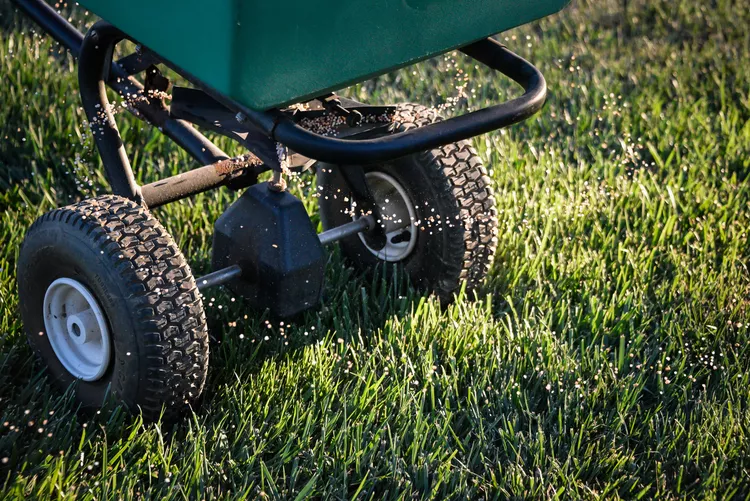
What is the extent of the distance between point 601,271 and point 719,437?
71 centimetres

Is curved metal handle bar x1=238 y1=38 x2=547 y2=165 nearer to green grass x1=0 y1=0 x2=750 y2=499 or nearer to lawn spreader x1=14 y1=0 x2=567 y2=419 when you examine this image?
lawn spreader x1=14 y1=0 x2=567 y2=419

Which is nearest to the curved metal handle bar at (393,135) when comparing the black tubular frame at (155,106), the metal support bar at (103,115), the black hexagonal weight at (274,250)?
the black tubular frame at (155,106)

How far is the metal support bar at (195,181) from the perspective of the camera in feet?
7.06

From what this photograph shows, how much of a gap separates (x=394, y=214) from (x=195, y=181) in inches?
22.0

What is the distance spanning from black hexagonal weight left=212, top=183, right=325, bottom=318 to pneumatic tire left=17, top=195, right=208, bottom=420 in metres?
0.24

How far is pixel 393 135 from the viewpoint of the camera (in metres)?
1.72

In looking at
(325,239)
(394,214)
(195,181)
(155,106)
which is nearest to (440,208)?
(394,214)

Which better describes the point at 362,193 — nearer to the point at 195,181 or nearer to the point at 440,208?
the point at 440,208

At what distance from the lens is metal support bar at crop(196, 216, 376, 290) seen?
82.1 inches

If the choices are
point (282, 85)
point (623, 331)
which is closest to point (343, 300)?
point (623, 331)

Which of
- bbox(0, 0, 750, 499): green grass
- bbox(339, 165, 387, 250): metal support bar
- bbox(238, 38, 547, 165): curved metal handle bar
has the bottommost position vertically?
bbox(0, 0, 750, 499): green grass

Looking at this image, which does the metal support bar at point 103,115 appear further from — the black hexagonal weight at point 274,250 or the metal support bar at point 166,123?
the black hexagonal weight at point 274,250

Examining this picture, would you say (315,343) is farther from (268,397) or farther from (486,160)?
(486,160)

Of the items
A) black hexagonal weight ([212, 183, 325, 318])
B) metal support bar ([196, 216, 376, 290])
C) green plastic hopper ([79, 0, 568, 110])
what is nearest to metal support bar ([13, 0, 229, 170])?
black hexagonal weight ([212, 183, 325, 318])
